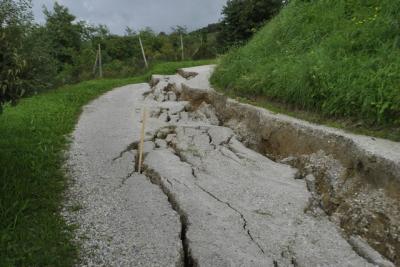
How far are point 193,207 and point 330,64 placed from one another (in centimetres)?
408

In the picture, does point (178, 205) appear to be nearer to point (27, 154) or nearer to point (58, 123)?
point (27, 154)

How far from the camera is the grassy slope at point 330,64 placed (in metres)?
6.12

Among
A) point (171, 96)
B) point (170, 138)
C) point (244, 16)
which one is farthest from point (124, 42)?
point (170, 138)

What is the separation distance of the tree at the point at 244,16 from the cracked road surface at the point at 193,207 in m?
12.7

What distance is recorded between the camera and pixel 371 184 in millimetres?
4777

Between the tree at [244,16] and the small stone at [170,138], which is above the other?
the tree at [244,16]

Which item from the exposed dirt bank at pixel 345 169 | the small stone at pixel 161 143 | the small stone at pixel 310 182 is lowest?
the small stone at pixel 161 143

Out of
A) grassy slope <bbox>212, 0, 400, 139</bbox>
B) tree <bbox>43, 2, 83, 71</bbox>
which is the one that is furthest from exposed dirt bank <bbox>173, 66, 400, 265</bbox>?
tree <bbox>43, 2, 83, 71</bbox>

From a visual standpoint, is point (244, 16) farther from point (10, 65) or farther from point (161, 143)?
point (10, 65)

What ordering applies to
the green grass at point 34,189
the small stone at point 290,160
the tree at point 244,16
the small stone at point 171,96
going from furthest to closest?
the tree at point 244,16 → the small stone at point 171,96 → the small stone at point 290,160 → the green grass at point 34,189

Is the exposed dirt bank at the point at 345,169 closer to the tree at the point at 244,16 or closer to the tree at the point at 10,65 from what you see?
the tree at the point at 10,65

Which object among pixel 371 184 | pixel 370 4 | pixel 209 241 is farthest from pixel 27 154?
pixel 370 4

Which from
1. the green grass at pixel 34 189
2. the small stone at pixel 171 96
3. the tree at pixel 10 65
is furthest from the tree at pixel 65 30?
the tree at pixel 10 65

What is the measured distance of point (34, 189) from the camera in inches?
203
